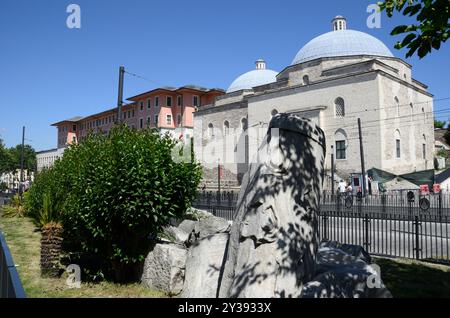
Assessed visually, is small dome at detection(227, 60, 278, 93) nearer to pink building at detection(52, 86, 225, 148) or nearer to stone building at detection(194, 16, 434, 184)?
stone building at detection(194, 16, 434, 184)

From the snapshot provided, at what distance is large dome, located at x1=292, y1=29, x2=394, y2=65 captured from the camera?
3881 centimetres

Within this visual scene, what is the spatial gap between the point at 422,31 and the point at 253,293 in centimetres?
442

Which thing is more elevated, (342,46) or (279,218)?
(342,46)

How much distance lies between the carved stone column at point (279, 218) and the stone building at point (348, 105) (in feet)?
102

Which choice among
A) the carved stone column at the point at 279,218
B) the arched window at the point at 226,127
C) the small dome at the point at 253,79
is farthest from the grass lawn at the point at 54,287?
the small dome at the point at 253,79

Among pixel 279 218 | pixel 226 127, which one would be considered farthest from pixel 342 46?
pixel 279 218

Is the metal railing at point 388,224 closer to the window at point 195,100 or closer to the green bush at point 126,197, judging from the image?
the green bush at point 126,197

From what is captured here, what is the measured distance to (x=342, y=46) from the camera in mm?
39125

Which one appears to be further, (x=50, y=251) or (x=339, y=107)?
(x=339, y=107)

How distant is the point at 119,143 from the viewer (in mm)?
6996

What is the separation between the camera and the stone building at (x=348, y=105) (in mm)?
34219

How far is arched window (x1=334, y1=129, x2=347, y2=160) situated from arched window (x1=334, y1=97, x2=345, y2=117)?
1714mm

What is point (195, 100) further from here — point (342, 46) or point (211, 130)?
point (342, 46)
